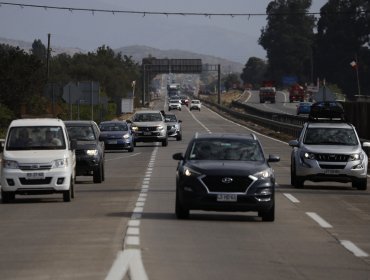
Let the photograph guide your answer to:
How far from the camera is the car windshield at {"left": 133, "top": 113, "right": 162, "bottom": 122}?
208 feet

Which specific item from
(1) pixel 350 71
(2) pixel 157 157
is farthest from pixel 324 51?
(2) pixel 157 157

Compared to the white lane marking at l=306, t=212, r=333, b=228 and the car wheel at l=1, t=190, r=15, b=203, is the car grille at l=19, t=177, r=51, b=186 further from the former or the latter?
the white lane marking at l=306, t=212, r=333, b=228

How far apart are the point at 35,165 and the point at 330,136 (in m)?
9.27

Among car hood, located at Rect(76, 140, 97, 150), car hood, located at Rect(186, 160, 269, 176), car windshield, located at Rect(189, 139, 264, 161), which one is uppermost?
car windshield, located at Rect(189, 139, 264, 161)

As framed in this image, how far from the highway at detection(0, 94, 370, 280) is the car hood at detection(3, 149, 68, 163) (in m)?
0.97

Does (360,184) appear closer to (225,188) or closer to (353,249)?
(225,188)

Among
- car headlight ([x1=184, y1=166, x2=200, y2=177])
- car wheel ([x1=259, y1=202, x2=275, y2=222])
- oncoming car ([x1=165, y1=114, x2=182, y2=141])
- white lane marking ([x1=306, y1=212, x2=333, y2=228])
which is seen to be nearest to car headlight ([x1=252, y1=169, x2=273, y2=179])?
car wheel ([x1=259, y1=202, x2=275, y2=222])

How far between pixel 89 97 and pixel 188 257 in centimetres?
5272

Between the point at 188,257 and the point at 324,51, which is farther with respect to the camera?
the point at 324,51

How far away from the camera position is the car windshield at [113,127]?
56312mm

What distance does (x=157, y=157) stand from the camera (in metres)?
51.1

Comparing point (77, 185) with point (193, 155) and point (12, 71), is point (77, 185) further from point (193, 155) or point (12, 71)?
point (12, 71)

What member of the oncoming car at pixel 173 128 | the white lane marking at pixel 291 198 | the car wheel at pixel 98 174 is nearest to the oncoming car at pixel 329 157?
the white lane marking at pixel 291 198

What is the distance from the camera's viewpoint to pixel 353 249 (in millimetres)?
16797
